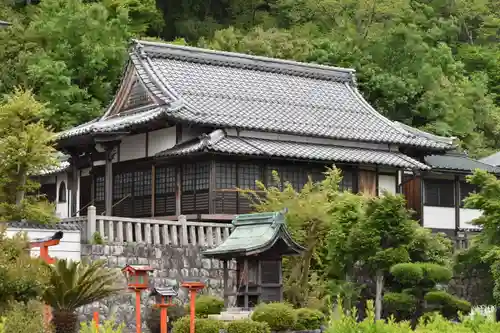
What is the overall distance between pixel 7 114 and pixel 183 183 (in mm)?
8165

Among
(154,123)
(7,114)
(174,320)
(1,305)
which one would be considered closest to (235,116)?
(154,123)

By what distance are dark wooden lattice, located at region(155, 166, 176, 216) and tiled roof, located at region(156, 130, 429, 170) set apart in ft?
4.56

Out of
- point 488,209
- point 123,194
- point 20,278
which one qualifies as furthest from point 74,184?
point 20,278

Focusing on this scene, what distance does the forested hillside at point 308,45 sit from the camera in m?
50.8

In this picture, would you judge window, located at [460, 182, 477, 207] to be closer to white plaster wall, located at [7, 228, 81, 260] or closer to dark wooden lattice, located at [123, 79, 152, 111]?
dark wooden lattice, located at [123, 79, 152, 111]

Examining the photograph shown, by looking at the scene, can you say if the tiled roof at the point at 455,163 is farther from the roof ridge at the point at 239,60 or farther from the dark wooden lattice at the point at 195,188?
the dark wooden lattice at the point at 195,188

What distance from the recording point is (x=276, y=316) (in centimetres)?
2627

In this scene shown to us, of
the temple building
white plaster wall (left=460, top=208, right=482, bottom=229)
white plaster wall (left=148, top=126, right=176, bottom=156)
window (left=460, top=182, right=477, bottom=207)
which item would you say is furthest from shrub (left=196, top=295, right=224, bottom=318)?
window (left=460, top=182, right=477, bottom=207)

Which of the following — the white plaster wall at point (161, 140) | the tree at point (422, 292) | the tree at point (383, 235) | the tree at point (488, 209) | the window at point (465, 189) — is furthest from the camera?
the window at point (465, 189)

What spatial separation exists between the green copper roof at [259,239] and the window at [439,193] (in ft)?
51.0

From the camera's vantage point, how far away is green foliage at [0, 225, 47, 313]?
845 inches

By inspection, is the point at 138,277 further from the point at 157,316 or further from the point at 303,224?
the point at 303,224

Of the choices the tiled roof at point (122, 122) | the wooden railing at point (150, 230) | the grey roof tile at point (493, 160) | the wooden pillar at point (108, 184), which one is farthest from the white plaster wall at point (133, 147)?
the grey roof tile at point (493, 160)

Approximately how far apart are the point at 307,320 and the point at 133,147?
14241mm
